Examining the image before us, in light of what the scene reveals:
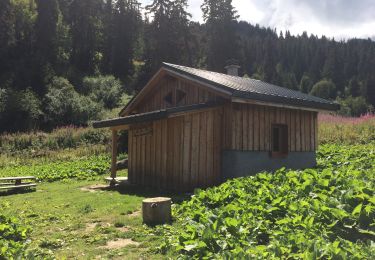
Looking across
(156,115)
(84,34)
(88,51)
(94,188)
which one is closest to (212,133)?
(156,115)

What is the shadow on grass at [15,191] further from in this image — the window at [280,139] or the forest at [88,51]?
the forest at [88,51]

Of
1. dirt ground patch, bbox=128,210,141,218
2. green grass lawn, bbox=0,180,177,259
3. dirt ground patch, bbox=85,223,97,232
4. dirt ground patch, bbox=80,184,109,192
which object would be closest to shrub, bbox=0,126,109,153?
dirt ground patch, bbox=80,184,109,192

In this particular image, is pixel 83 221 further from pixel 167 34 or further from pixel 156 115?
pixel 167 34

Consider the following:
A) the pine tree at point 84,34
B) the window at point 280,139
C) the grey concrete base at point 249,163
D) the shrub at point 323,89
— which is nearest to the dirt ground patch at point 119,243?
the grey concrete base at point 249,163

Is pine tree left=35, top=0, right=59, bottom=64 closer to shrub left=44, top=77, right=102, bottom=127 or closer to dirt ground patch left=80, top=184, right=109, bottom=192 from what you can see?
shrub left=44, top=77, right=102, bottom=127

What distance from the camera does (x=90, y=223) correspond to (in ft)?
26.0

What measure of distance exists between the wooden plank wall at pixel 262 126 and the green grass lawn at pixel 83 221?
123 inches

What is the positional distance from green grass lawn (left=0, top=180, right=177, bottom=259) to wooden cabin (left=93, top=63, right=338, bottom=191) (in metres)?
1.23

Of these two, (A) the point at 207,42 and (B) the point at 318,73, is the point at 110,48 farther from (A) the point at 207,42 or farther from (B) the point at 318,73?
(B) the point at 318,73

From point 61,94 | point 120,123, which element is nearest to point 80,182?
point 120,123

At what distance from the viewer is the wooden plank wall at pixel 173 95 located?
12637mm

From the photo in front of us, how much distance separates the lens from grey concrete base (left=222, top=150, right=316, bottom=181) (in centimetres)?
1166

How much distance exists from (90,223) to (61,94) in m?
28.4

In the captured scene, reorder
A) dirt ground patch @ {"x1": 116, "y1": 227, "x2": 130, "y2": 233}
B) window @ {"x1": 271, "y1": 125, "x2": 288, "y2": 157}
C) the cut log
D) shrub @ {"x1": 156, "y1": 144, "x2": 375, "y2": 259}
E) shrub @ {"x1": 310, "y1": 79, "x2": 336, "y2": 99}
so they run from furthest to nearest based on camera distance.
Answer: shrub @ {"x1": 310, "y1": 79, "x2": 336, "y2": 99}, the cut log, window @ {"x1": 271, "y1": 125, "x2": 288, "y2": 157}, dirt ground patch @ {"x1": 116, "y1": 227, "x2": 130, "y2": 233}, shrub @ {"x1": 156, "y1": 144, "x2": 375, "y2": 259}
